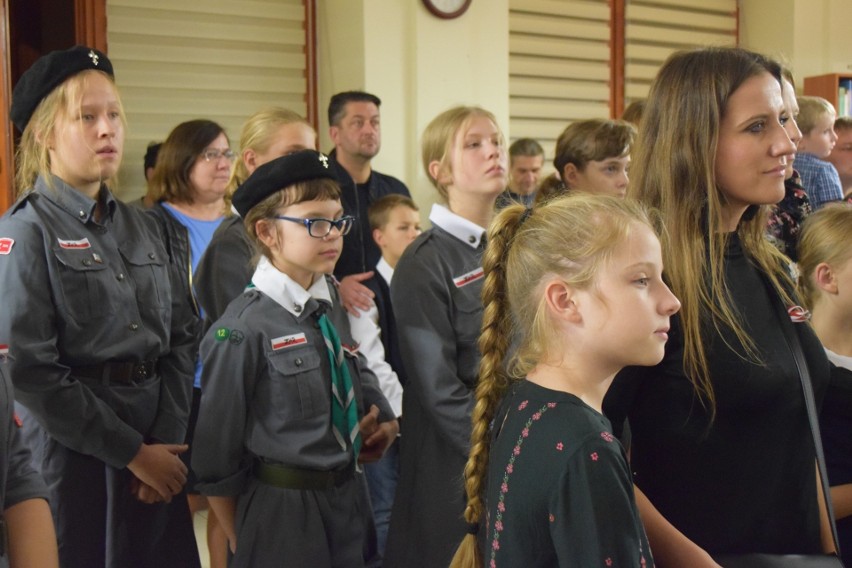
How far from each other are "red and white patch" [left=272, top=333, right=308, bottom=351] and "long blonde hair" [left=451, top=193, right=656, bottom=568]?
74 centimetres

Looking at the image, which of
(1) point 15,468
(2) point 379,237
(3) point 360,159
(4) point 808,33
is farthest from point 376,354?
(4) point 808,33

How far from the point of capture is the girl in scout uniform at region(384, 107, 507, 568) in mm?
2391

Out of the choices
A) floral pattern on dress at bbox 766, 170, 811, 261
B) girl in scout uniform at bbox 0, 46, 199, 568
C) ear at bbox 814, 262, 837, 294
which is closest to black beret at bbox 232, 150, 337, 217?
girl in scout uniform at bbox 0, 46, 199, 568

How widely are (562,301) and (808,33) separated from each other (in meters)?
5.71

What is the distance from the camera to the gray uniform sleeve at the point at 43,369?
2053 millimetres

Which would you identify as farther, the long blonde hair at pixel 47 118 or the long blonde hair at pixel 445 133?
the long blonde hair at pixel 445 133

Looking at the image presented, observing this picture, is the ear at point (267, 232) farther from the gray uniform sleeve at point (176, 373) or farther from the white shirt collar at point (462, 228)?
the white shirt collar at point (462, 228)

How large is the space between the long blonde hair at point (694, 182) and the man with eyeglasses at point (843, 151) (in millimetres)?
3606

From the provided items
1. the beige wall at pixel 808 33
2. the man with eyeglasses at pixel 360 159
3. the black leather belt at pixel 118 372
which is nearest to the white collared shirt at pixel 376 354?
the man with eyeglasses at pixel 360 159

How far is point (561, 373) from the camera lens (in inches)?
54.3

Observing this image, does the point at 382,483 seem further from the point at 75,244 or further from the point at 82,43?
the point at 82,43

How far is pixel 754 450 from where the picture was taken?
1.47 metres

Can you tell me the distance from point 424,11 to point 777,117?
334 centimetres

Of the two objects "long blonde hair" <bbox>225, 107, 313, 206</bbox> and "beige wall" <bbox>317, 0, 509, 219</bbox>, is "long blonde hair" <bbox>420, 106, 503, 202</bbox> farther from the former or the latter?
"beige wall" <bbox>317, 0, 509, 219</bbox>
